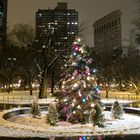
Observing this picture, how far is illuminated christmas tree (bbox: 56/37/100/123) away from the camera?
2286 centimetres

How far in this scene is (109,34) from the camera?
17988 cm

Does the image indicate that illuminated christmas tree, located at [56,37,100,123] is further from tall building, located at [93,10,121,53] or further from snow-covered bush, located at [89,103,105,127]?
tall building, located at [93,10,121,53]

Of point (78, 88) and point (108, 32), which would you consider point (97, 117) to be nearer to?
point (78, 88)

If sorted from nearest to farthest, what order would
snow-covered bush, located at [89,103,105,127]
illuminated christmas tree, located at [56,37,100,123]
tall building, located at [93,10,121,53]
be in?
snow-covered bush, located at [89,103,105,127] → illuminated christmas tree, located at [56,37,100,123] → tall building, located at [93,10,121,53]

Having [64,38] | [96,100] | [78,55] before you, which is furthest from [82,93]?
[64,38]

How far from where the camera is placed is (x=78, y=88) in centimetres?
2289

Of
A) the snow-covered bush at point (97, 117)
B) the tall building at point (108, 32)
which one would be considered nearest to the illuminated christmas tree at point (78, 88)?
the snow-covered bush at point (97, 117)

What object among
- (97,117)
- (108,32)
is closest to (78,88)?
(97,117)

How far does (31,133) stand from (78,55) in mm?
6964

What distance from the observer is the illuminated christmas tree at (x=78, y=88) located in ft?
75.0

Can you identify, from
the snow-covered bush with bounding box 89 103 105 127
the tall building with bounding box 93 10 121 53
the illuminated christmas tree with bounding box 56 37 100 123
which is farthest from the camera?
the tall building with bounding box 93 10 121 53

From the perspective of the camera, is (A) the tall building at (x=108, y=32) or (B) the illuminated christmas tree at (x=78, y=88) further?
(A) the tall building at (x=108, y=32)

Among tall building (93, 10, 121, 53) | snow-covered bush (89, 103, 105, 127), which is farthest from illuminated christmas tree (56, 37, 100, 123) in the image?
tall building (93, 10, 121, 53)

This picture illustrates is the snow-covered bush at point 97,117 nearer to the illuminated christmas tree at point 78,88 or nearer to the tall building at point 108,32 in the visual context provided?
the illuminated christmas tree at point 78,88
